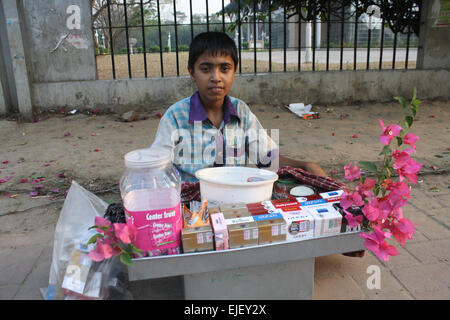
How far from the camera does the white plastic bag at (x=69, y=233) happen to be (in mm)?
1557

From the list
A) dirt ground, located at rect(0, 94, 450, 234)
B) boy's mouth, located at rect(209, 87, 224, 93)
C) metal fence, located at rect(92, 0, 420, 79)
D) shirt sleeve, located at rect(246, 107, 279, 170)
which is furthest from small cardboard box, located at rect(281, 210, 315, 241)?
metal fence, located at rect(92, 0, 420, 79)

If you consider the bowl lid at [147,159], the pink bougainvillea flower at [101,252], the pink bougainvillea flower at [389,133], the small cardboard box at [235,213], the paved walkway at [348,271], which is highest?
the pink bougainvillea flower at [389,133]

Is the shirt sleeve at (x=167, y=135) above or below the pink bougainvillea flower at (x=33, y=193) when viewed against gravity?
above

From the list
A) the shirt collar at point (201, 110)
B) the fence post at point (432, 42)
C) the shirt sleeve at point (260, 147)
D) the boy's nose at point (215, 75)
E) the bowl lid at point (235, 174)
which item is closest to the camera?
the bowl lid at point (235, 174)

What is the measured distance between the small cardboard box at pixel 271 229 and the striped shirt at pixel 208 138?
805mm

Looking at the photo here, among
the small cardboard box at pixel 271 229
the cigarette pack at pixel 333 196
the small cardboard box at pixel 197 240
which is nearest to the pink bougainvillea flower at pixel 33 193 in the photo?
the small cardboard box at pixel 197 240

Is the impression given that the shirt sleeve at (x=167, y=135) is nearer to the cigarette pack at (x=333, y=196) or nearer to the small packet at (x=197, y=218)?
the small packet at (x=197, y=218)

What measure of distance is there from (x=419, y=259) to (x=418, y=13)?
6.31 meters

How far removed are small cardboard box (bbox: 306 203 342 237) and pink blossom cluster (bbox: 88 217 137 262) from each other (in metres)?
0.72

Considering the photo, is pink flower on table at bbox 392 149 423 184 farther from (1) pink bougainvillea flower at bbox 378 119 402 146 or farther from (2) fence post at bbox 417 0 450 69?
(2) fence post at bbox 417 0 450 69

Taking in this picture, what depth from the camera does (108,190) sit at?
315 centimetres

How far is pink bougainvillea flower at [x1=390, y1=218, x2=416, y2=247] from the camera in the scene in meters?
1.46

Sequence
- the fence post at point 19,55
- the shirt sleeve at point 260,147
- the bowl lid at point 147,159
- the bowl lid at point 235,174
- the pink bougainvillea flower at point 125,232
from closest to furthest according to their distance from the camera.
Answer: the pink bougainvillea flower at point 125,232
the bowl lid at point 147,159
the bowl lid at point 235,174
the shirt sleeve at point 260,147
the fence post at point 19,55

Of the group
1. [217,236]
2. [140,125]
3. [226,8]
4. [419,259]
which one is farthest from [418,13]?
[217,236]
